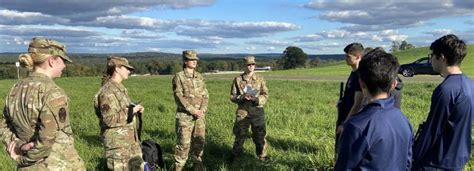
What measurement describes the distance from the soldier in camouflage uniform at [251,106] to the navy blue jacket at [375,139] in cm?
494

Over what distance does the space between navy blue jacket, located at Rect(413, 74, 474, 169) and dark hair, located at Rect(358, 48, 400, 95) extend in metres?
1.11

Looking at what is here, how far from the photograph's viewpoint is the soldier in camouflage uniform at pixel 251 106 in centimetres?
773

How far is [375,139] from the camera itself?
2.66 m

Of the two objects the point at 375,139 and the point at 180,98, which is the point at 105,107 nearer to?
the point at 180,98

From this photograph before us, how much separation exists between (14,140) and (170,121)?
789 cm

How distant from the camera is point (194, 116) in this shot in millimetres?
6949

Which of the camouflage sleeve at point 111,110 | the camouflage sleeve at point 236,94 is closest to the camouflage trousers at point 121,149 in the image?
the camouflage sleeve at point 111,110

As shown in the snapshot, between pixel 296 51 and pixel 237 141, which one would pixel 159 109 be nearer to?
pixel 237 141

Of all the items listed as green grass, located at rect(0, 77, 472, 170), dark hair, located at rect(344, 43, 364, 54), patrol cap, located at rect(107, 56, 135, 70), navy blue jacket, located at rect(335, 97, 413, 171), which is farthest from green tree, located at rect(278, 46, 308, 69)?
navy blue jacket, located at rect(335, 97, 413, 171)

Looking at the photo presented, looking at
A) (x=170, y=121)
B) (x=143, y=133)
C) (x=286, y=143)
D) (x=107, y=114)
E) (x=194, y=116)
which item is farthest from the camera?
(x=170, y=121)

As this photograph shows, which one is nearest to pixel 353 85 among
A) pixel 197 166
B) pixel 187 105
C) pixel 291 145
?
pixel 187 105

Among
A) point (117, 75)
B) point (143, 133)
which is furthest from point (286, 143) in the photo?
point (117, 75)

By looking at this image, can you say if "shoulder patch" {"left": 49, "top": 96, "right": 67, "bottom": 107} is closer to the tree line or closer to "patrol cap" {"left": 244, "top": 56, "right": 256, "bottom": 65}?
"patrol cap" {"left": 244, "top": 56, "right": 256, "bottom": 65}

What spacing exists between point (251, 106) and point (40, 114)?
14.5 ft
